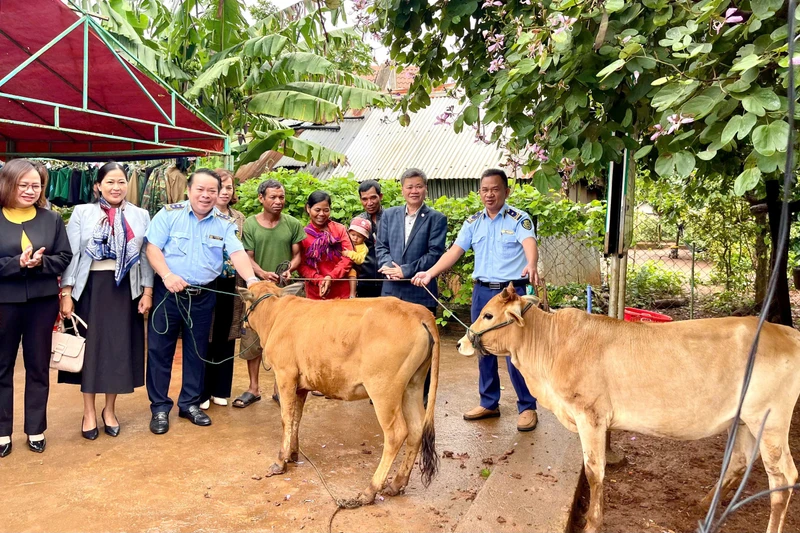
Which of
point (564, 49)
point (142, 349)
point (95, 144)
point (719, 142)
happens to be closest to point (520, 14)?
→ point (564, 49)

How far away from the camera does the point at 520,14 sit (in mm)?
4266

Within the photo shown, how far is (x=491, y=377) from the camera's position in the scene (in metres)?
5.73

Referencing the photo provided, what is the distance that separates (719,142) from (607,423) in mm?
1682

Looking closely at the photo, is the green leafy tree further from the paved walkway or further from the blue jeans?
the paved walkway

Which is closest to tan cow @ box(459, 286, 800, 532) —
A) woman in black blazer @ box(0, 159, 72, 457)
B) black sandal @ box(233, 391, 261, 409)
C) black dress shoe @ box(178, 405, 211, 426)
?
black dress shoe @ box(178, 405, 211, 426)

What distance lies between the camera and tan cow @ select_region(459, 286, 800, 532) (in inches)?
137

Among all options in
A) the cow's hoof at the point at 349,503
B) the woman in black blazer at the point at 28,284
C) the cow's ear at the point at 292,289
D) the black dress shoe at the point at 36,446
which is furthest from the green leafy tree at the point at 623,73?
the black dress shoe at the point at 36,446

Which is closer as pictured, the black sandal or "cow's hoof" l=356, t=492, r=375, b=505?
"cow's hoof" l=356, t=492, r=375, b=505

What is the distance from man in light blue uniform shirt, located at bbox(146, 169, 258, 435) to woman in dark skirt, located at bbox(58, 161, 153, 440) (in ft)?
0.60

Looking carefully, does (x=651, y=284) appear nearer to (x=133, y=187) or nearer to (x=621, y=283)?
(x=621, y=283)

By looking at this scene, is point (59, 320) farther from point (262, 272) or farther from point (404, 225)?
point (404, 225)

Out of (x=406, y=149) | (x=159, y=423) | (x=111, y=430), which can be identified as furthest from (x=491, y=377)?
(x=406, y=149)

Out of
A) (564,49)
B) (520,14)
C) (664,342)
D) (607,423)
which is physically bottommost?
(607,423)

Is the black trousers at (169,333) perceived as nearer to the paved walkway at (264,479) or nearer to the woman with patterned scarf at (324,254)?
the paved walkway at (264,479)
